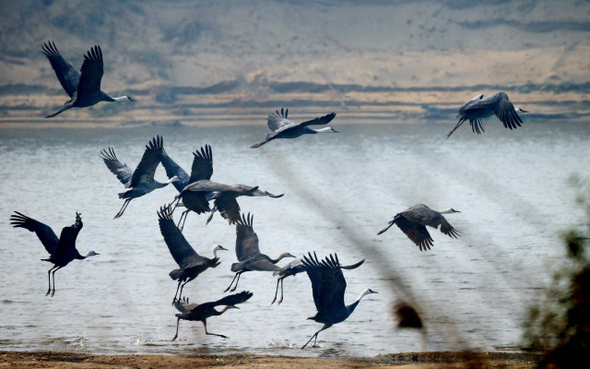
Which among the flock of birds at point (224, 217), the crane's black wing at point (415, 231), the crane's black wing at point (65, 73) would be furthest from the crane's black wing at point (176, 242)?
the crane's black wing at point (65, 73)

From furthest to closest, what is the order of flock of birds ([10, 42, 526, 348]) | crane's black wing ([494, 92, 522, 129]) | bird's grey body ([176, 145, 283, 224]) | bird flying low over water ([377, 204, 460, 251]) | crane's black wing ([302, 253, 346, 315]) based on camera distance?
bird flying low over water ([377, 204, 460, 251]), bird's grey body ([176, 145, 283, 224]), flock of birds ([10, 42, 526, 348]), crane's black wing ([494, 92, 522, 129]), crane's black wing ([302, 253, 346, 315])

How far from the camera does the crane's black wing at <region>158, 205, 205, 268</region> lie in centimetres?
1056

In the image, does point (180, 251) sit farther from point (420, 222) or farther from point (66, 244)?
point (420, 222)

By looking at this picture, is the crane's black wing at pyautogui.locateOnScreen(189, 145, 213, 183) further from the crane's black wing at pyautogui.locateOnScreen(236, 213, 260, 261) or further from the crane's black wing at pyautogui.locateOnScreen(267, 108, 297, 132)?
the crane's black wing at pyautogui.locateOnScreen(267, 108, 297, 132)

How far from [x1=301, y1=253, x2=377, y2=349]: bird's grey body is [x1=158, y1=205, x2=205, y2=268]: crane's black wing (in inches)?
57.7

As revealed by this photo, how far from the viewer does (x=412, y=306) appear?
1580cm

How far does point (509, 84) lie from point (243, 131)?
21.9m

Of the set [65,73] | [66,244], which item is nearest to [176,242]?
[66,244]

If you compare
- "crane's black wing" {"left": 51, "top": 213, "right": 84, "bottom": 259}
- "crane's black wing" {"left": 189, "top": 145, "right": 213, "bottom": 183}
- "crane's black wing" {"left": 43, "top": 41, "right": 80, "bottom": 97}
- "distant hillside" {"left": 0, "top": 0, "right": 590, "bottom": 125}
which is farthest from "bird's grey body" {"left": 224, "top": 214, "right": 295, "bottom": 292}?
"distant hillside" {"left": 0, "top": 0, "right": 590, "bottom": 125}

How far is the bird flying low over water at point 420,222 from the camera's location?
37.2 ft

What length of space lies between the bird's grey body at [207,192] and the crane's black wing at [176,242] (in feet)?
1.18

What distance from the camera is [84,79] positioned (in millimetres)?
12344

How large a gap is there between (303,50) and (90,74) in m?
58.6

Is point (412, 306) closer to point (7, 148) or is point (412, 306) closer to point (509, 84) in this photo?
point (7, 148)
